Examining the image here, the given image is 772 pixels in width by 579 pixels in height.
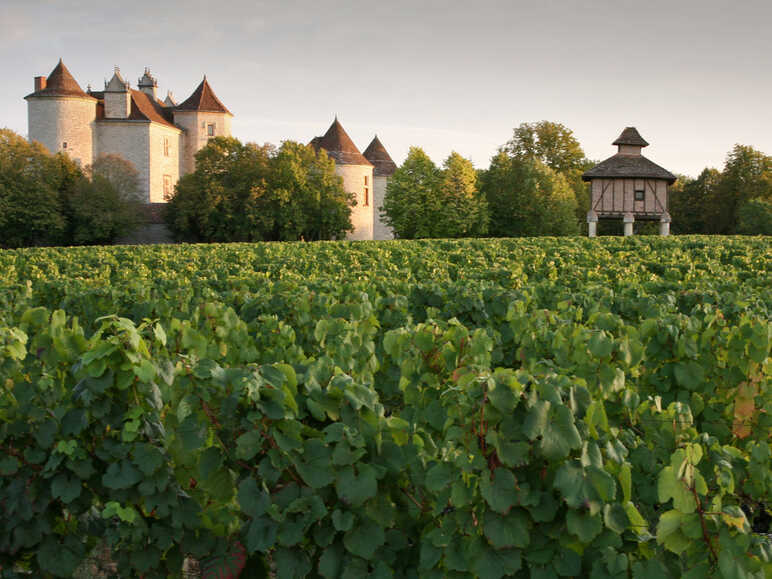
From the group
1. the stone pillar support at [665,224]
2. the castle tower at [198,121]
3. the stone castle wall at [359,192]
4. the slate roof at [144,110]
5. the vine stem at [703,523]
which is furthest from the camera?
the castle tower at [198,121]

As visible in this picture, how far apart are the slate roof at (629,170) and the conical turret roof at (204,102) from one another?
124ft

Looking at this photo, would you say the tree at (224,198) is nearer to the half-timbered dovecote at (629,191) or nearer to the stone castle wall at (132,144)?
the stone castle wall at (132,144)

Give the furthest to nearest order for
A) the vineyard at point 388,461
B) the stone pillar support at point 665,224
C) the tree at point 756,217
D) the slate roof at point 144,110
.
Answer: the slate roof at point 144,110, the tree at point 756,217, the stone pillar support at point 665,224, the vineyard at point 388,461

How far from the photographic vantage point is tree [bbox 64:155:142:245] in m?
53.2

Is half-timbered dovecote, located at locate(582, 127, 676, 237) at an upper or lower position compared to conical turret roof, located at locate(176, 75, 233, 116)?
lower

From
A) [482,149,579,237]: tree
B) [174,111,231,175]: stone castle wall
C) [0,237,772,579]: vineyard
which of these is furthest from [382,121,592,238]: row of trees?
[0,237,772,579]: vineyard

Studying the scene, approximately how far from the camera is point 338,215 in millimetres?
58344

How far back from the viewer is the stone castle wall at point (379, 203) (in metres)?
73.8

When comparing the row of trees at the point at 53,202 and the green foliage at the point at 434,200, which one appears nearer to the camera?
the row of trees at the point at 53,202

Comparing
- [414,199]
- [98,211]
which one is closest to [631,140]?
[414,199]

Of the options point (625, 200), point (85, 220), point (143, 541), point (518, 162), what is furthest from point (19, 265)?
point (518, 162)

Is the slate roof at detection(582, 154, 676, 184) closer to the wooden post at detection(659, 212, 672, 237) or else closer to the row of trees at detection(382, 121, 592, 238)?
the wooden post at detection(659, 212, 672, 237)

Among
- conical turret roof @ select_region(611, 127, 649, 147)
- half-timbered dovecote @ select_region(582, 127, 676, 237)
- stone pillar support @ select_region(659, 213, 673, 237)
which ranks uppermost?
conical turret roof @ select_region(611, 127, 649, 147)

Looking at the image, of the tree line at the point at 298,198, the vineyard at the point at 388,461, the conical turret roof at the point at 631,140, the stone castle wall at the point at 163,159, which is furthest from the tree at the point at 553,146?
the vineyard at the point at 388,461
